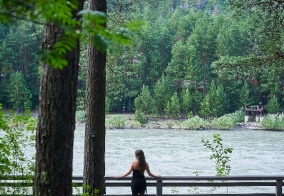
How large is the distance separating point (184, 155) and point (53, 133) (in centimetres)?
2355

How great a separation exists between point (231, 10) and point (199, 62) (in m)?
52.4

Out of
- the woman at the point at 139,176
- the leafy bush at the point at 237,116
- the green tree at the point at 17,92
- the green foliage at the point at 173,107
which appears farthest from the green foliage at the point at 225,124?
the woman at the point at 139,176

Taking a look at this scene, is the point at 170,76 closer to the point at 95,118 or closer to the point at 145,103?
the point at 145,103

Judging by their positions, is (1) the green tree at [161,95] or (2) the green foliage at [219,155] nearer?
(2) the green foliage at [219,155]

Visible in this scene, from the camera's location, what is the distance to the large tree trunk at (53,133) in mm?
3428

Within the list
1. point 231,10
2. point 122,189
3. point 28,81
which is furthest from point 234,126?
point 231,10

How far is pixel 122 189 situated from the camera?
49.4ft

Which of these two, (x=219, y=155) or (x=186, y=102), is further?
(x=186, y=102)

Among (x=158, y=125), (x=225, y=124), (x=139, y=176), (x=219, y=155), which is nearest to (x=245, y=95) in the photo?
(x=225, y=124)

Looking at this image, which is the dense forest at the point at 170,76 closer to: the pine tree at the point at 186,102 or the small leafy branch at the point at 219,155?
the pine tree at the point at 186,102

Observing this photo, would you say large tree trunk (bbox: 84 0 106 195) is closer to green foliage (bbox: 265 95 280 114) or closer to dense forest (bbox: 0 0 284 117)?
dense forest (bbox: 0 0 284 117)

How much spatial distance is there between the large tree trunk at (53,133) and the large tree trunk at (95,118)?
237 centimetres

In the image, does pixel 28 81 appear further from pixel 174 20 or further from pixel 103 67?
pixel 103 67

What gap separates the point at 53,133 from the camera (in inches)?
135
